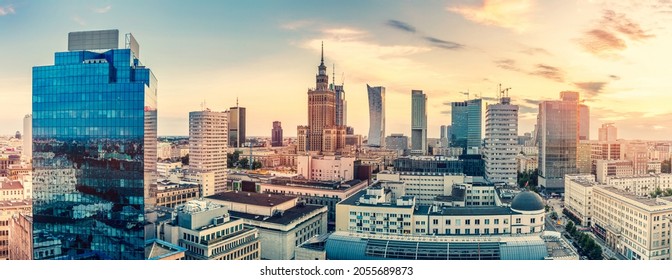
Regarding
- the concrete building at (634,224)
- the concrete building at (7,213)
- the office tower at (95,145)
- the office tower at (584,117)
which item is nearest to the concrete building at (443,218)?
the concrete building at (634,224)

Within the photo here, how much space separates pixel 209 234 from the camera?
5.77 meters

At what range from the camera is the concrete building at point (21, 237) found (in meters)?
5.25

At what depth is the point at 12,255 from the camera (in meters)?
5.86

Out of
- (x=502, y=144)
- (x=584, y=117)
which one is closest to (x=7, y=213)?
(x=584, y=117)

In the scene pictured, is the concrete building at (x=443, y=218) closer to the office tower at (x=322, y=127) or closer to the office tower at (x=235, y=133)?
the office tower at (x=235, y=133)

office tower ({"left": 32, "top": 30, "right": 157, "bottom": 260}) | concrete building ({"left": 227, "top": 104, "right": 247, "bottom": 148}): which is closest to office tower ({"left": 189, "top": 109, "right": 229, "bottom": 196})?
concrete building ({"left": 227, "top": 104, "right": 247, "bottom": 148})

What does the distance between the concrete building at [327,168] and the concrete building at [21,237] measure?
8.19 metres

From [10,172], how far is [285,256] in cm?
727

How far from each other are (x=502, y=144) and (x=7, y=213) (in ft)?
41.5

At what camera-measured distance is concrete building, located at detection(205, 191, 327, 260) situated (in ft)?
22.6

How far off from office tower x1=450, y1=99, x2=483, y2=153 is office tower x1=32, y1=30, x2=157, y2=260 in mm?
16241

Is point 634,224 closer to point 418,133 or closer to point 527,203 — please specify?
point 527,203

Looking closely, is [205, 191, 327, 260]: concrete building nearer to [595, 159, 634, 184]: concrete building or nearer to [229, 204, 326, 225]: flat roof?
[229, 204, 326, 225]: flat roof
